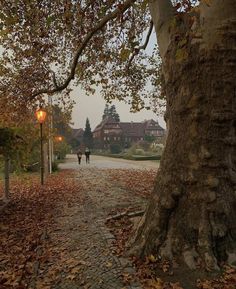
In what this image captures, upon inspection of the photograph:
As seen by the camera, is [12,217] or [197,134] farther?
[12,217]

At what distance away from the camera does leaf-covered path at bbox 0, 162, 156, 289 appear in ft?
15.9

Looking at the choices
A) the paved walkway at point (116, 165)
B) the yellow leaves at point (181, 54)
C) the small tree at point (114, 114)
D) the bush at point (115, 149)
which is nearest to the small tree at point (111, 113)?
the small tree at point (114, 114)

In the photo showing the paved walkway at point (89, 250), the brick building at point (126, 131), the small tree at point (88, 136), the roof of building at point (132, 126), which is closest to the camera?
the paved walkway at point (89, 250)

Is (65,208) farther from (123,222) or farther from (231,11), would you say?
(231,11)

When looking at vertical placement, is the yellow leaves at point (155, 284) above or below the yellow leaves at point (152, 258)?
below

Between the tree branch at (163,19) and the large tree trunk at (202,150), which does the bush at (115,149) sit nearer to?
the tree branch at (163,19)

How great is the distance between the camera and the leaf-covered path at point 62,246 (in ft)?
15.9

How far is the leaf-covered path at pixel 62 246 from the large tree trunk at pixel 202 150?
0.77 metres

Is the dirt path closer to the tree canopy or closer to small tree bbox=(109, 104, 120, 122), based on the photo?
the tree canopy

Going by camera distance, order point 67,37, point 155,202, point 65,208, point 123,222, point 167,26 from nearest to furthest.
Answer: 1. point 155,202
2. point 167,26
3. point 123,222
4. point 65,208
5. point 67,37

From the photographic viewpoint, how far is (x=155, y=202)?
574cm

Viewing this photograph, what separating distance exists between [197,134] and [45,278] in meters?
3.22

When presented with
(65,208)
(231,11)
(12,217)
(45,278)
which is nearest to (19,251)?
(45,278)

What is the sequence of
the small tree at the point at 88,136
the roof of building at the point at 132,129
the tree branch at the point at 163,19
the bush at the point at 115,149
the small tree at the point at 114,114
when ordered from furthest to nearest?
1. the small tree at the point at 114,114
2. the roof of building at the point at 132,129
3. the small tree at the point at 88,136
4. the bush at the point at 115,149
5. the tree branch at the point at 163,19
